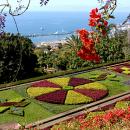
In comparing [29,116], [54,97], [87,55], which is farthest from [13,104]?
[87,55]

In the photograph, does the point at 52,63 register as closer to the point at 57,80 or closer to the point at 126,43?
the point at 126,43

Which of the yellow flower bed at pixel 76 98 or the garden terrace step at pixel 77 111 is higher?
the yellow flower bed at pixel 76 98

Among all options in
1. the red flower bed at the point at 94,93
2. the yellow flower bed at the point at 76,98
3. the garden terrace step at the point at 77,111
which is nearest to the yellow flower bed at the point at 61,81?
the red flower bed at the point at 94,93

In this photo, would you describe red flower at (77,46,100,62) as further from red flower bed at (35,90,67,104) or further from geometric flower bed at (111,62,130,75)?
red flower bed at (35,90,67,104)

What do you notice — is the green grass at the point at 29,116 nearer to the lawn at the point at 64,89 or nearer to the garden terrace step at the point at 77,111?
the lawn at the point at 64,89

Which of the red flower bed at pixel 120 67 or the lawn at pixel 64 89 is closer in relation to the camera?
the lawn at pixel 64 89

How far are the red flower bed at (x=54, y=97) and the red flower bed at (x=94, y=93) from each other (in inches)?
49.5

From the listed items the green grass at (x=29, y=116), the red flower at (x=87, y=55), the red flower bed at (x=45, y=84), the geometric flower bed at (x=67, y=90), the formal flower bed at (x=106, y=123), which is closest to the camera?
the formal flower bed at (x=106, y=123)

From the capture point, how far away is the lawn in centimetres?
1798

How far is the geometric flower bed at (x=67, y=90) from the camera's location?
67.6 feet

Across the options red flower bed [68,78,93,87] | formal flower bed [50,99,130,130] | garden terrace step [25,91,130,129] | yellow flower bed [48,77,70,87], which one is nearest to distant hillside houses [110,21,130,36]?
formal flower bed [50,99,130,130]

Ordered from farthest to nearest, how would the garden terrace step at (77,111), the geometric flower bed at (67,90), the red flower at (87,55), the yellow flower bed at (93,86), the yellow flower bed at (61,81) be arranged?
the red flower at (87,55), the yellow flower bed at (61,81), the yellow flower bed at (93,86), the geometric flower bed at (67,90), the garden terrace step at (77,111)

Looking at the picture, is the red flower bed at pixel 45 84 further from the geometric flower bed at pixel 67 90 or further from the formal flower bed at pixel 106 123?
the formal flower bed at pixel 106 123

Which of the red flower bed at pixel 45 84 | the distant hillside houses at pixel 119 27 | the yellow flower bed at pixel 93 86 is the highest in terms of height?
the distant hillside houses at pixel 119 27
